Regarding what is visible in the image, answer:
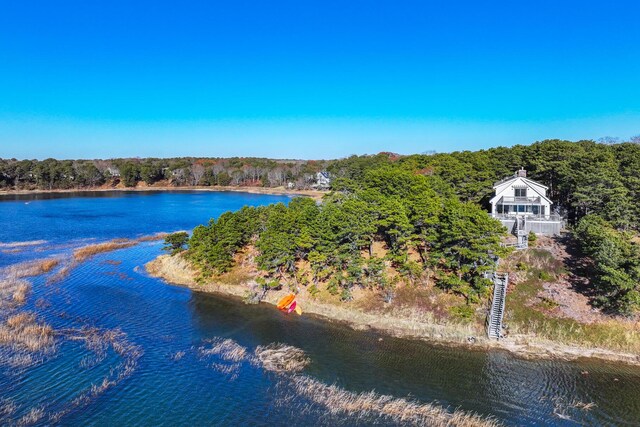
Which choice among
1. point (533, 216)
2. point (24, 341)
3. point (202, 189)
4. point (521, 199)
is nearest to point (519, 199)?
point (521, 199)

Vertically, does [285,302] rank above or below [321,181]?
below

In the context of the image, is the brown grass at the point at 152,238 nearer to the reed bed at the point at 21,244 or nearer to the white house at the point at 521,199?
the reed bed at the point at 21,244

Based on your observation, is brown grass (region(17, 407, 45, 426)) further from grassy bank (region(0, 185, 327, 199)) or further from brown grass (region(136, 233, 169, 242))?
grassy bank (region(0, 185, 327, 199))

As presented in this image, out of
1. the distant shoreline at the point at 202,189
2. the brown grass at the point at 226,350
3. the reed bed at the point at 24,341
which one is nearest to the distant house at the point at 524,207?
the brown grass at the point at 226,350

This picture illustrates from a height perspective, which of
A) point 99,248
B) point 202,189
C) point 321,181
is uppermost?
point 321,181

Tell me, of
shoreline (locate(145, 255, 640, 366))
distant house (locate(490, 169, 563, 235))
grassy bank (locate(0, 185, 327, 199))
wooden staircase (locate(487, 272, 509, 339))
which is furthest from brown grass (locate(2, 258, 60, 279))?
grassy bank (locate(0, 185, 327, 199))

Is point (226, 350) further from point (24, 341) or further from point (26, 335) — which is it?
point (26, 335)

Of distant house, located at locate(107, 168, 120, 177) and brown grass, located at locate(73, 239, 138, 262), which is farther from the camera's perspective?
distant house, located at locate(107, 168, 120, 177)
